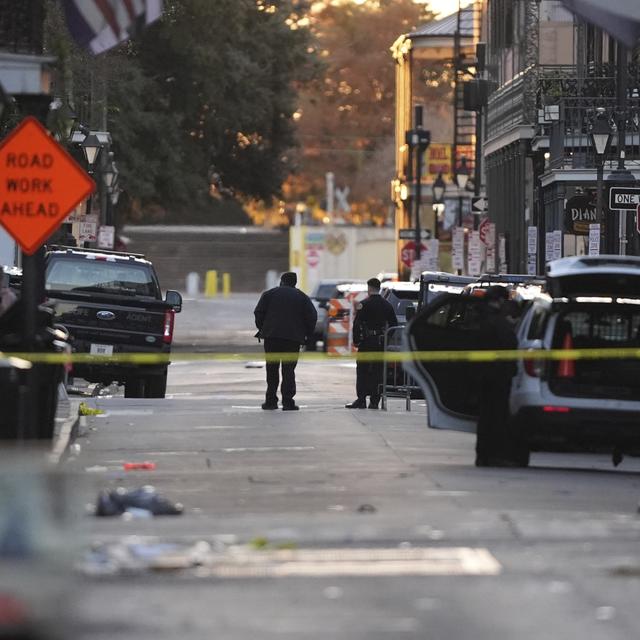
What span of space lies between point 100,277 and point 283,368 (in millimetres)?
4871

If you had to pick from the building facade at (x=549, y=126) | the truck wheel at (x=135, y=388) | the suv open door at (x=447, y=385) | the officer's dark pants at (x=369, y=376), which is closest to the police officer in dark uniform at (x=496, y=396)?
the suv open door at (x=447, y=385)

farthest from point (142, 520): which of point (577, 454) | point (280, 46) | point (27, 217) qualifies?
point (280, 46)

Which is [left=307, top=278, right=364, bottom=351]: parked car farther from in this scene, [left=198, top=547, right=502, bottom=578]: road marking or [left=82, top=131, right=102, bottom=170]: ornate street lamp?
[left=198, top=547, right=502, bottom=578]: road marking

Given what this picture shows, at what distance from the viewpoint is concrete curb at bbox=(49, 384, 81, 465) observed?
17547 millimetres

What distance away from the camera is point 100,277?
3009 cm

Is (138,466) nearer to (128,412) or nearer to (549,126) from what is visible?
(128,412)

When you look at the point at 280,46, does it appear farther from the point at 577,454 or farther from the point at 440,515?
the point at 440,515

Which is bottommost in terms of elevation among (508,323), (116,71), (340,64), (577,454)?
(577,454)

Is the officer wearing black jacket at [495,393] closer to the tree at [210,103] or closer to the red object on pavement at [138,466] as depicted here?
the red object on pavement at [138,466]

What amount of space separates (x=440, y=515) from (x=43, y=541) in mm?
6386

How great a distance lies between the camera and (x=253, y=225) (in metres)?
119

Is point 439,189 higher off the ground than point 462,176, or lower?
lower

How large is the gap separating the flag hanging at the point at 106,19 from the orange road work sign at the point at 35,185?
9.99 ft

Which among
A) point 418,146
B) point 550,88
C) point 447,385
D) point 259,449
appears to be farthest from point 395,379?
point 418,146
